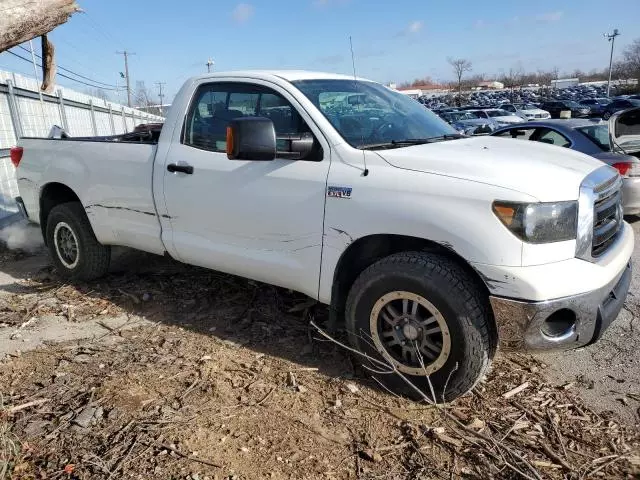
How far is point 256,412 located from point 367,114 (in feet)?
6.96

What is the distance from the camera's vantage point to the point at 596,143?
292 inches

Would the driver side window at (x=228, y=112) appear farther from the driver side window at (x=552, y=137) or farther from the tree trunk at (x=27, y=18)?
the driver side window at (x=552, y=137)

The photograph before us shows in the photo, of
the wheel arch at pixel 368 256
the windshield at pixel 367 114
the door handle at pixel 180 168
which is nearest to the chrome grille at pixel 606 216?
the wheel arch at pixel 368 256

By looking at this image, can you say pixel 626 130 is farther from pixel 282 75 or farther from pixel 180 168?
pixel 180 168

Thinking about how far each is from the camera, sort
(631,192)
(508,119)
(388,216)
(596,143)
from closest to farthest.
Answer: (388,216) < (631,192) < (596,143) < (508,119)

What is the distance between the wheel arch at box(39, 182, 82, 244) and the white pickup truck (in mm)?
1067

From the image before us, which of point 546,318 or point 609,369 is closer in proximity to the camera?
point 546,318

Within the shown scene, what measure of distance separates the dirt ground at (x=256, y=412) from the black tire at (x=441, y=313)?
0.17m

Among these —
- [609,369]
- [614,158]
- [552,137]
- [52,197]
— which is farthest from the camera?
[552,137]

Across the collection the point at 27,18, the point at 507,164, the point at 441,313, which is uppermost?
the point at 27,18

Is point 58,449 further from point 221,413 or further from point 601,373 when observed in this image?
point 601,373

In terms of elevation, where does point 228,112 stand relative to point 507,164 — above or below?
above

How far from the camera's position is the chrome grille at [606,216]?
3.03 metres

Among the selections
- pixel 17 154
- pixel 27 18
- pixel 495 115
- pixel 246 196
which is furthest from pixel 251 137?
pixel 495 115
